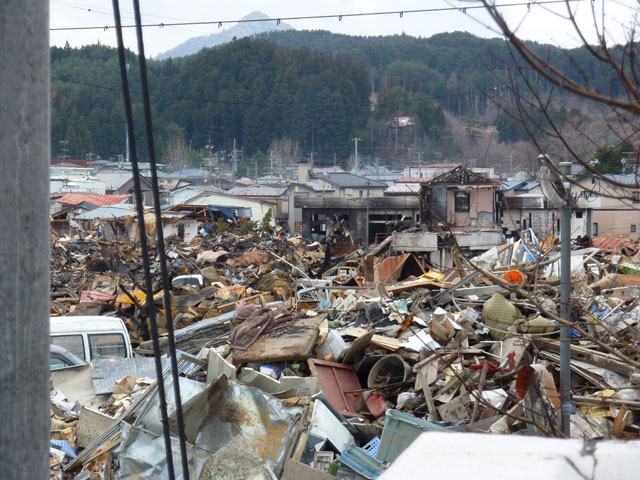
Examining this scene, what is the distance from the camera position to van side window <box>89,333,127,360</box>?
931 cm

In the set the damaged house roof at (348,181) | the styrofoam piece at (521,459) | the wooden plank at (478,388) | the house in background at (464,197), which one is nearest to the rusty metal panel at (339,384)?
the wooden plank at (478,388)

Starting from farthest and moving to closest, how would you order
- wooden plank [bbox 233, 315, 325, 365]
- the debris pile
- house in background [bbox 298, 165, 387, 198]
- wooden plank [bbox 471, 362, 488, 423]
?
house in background [bbox 298, 165, 387, 198], wooden plank [bbox 233, 315, 325, 365], wooden plank [bbox 471, 362, 488, 423], the debris pile

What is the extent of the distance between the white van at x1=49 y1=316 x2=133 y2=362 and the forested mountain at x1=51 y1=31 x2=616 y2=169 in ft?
281

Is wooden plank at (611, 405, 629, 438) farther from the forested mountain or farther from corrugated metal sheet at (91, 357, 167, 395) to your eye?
the forested mountain

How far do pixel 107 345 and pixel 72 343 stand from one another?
0.49 metres

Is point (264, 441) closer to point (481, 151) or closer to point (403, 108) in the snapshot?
point (481, 151)

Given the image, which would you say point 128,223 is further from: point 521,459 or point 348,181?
point 521,459

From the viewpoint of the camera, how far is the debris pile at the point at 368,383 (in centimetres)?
585

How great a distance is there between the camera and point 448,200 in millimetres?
34781

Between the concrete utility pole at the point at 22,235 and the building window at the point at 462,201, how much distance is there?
33.8 metres

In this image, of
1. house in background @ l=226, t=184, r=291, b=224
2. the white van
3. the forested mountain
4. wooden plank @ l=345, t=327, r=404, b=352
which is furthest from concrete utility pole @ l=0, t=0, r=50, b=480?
the forested mountain

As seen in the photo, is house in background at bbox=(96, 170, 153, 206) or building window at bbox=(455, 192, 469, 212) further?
house in background at bbox=(96, 170, 153, 206)

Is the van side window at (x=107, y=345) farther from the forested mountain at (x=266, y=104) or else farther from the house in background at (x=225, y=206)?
the forested mountain at (x=266, y=104)

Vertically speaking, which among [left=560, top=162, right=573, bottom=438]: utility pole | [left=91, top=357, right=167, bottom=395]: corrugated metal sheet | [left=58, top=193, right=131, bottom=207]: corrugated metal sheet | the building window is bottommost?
[left=58, top=193, right=131, bottom=207]: corrugated metal sheet
